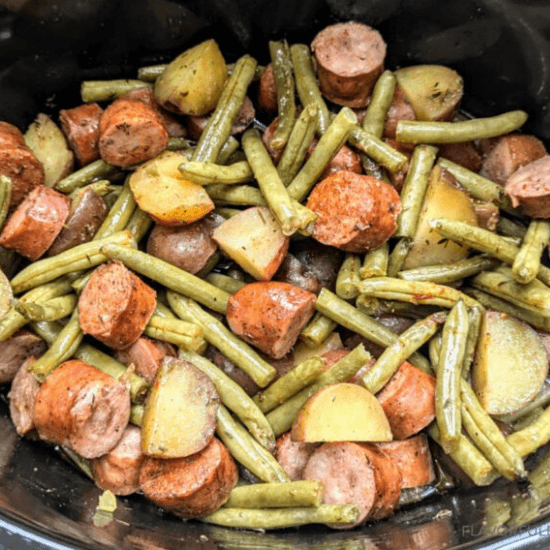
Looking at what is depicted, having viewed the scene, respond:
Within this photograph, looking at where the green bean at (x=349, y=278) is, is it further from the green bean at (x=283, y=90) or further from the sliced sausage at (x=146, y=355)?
the sliced sausage at (x=146, y=355)

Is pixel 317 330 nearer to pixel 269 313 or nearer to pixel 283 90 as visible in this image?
pixel 269 313

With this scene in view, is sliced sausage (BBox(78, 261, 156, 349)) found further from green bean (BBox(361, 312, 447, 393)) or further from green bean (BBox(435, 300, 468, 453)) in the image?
green bean (BBox(435, 300, 468, 453))

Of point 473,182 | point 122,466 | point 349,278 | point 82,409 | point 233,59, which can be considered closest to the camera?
point 82,409

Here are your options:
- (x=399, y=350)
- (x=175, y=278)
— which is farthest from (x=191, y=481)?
(x=399, y=350)

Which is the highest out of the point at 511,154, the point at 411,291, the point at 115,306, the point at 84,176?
the point at 84,176

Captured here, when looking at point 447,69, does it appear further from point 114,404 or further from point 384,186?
point 114,404

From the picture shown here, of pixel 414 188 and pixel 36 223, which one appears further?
pixel 414 188

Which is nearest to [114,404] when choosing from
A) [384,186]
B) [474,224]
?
[384,186]

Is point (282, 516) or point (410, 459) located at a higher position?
point (282, 516)
